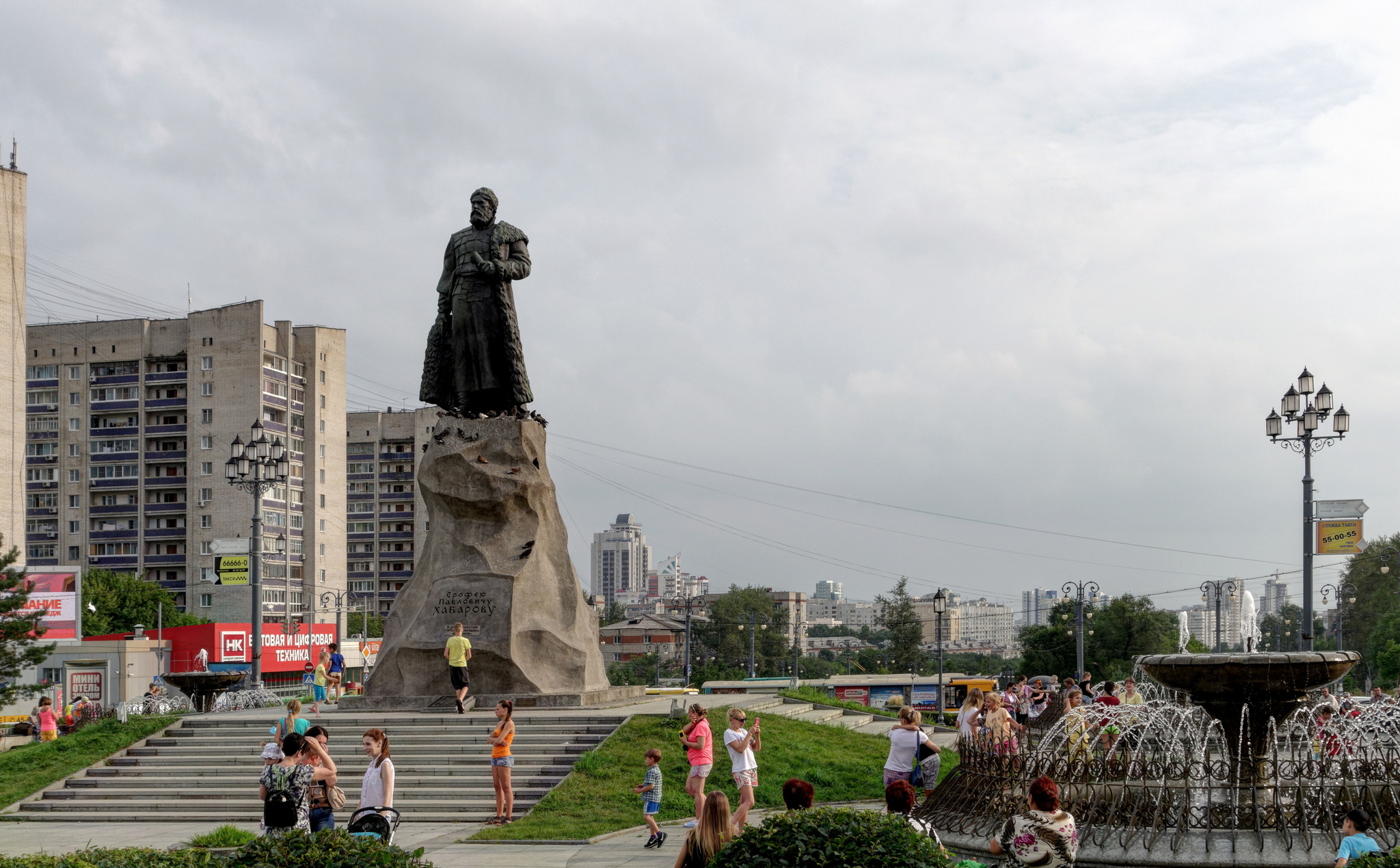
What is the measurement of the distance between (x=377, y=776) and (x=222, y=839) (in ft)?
12.6

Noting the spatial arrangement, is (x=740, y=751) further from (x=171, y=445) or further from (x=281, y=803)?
(x=171, y=445)

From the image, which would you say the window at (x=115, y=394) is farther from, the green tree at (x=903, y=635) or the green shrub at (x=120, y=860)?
the green shrub at (x=120, y=860)

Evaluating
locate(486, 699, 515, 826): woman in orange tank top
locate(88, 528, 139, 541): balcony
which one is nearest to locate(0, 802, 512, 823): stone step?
locate(486, 699, 515, 826): woman in orange tank top

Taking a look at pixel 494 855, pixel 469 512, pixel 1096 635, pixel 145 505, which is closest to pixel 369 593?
pixel 145 505

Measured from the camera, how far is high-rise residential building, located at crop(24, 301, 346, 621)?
238 feet

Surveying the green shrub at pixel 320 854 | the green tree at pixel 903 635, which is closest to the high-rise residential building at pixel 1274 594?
the green tree at pixel 903 635

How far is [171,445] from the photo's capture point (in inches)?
2926

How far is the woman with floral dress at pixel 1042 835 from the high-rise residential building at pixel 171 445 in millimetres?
69043

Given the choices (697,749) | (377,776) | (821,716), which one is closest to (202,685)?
(821,716)

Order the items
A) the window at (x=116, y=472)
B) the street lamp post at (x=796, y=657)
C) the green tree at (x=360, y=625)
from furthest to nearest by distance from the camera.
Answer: the green tree at (x=360, y=625) < the window at (x=116, y=472) < the street lamp post at (x=796, y=657)

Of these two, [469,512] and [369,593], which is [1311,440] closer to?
[469,512]

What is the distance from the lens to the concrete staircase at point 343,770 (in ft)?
52.1

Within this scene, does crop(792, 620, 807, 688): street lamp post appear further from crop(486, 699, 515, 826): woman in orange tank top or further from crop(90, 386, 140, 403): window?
crop(90, 386, 140, 403): window

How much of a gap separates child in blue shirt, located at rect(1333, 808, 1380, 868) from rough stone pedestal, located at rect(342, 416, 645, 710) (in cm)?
1388
